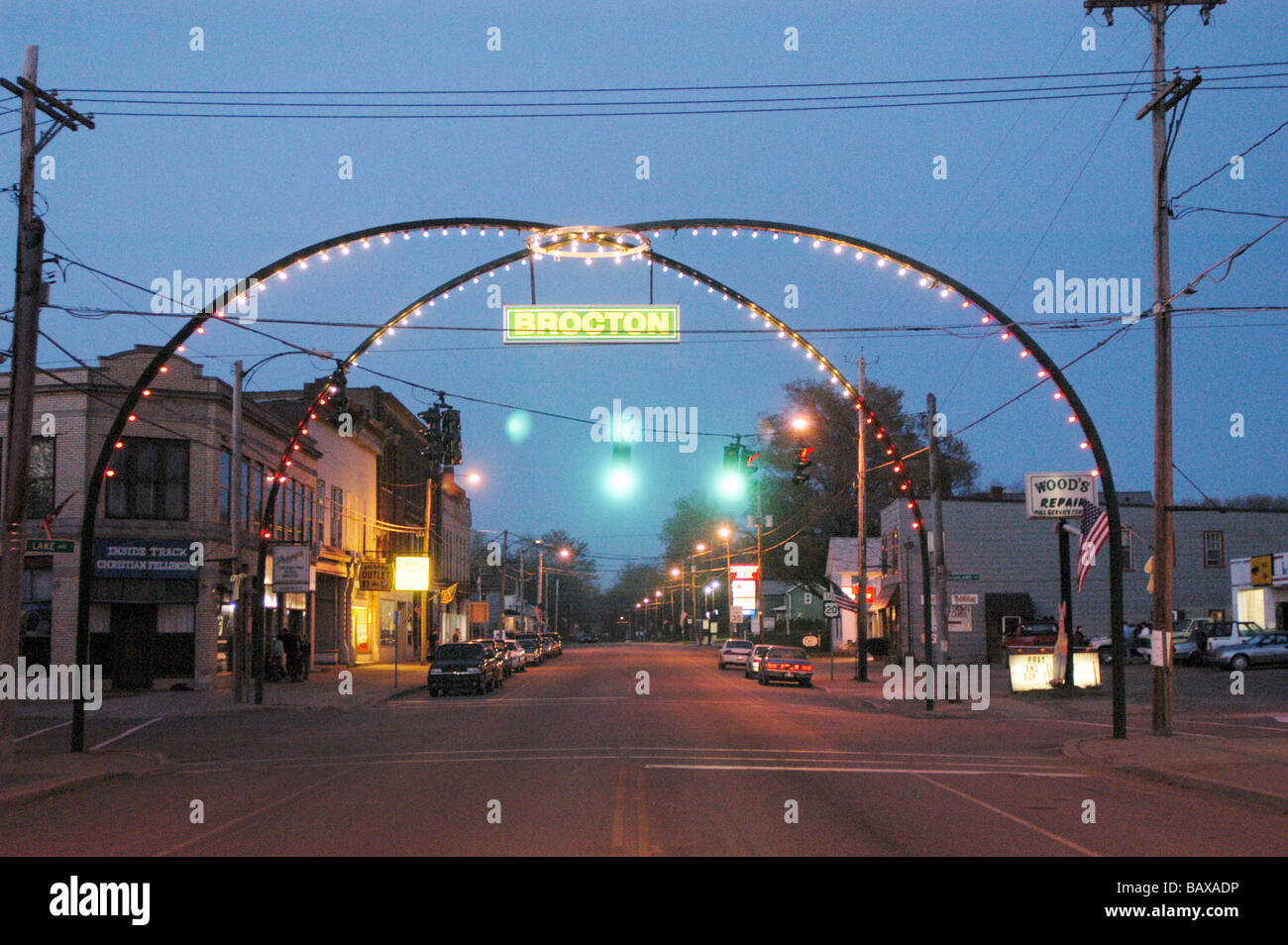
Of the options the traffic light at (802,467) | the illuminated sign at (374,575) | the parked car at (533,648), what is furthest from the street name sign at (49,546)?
the parked car at (533,648)

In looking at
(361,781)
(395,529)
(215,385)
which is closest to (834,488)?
(395,529)

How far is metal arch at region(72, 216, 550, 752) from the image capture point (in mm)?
19188

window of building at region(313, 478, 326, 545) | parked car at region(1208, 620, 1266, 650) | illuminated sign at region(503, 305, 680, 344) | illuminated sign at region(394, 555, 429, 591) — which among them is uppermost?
illuminated sign at region(503, 305, 680, 344)

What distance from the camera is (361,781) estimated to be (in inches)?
579

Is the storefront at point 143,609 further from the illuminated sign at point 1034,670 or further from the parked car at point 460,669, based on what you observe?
the illuminated sign at point 1034,670

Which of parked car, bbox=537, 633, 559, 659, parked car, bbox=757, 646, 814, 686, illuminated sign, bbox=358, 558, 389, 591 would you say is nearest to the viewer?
parked car, bbox=757, 646, 814, 686

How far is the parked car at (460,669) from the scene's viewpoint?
35.8 meters

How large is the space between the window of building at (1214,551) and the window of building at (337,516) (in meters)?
39.3

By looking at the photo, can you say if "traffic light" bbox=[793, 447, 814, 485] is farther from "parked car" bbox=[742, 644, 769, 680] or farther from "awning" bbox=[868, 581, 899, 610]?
"awning" bbox=[868, 581, 899, 610]

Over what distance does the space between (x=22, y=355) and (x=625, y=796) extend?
12.0 metres

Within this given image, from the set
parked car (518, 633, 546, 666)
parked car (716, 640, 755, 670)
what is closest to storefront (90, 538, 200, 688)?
parked car (518, 633, 546, 666)

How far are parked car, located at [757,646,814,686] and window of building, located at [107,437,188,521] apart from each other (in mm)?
20929
